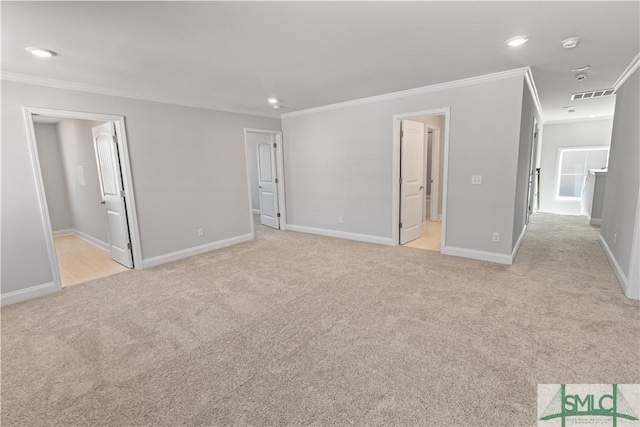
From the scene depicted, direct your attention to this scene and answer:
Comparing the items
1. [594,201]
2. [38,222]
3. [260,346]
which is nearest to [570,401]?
[260,346]

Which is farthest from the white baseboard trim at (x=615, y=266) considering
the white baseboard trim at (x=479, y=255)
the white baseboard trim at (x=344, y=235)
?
the white baseboard trim at (x=344, y=235)

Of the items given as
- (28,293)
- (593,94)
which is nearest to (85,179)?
(28,293)

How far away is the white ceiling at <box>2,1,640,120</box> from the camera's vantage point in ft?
6.77

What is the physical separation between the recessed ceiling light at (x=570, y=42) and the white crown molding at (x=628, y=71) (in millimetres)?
1016

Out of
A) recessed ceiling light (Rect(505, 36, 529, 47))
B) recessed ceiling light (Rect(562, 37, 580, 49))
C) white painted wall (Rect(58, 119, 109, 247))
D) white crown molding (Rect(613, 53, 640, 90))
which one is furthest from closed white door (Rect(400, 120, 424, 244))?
white painted wall (Rect(58, 119, 109, 247))

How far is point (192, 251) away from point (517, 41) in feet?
16.1

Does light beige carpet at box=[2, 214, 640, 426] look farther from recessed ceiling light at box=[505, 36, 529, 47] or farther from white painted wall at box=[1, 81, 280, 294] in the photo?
recessed ceiling light at box=[505, 36, 529, 47]

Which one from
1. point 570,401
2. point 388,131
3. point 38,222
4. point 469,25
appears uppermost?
point 469,25

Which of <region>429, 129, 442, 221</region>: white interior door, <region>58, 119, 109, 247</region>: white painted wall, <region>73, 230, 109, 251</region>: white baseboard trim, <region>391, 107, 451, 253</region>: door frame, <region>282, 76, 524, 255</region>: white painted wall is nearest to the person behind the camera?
<region>282, 76, 524, 255</region>: white painted wall

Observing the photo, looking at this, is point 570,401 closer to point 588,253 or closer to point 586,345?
point 586,345

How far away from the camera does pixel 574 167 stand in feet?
27.1

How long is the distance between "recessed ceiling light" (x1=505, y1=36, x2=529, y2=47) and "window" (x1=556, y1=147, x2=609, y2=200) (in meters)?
7.33

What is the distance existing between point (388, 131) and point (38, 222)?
4.76m

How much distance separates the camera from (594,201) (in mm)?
6312
